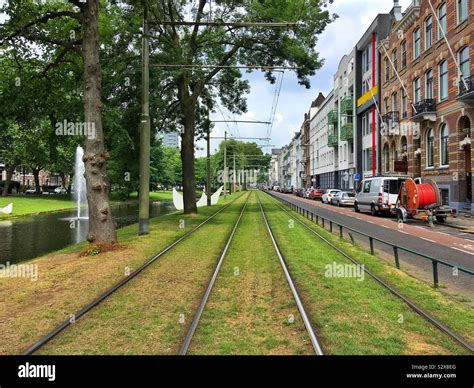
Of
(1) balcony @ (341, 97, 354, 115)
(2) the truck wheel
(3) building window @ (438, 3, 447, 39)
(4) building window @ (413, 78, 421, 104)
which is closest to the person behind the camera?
(2) the truck wheel

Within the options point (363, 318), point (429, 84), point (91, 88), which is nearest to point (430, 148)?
point (429, 84)

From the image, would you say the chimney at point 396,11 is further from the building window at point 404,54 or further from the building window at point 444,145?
the building window at point 444,145

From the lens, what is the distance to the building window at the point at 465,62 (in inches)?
1056

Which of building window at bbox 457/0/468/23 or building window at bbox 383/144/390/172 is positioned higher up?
building window at bbox 457/0/468/23

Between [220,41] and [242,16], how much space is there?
5.81ft

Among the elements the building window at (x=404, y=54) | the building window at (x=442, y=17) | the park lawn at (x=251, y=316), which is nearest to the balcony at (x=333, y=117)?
the building window at (x=404, y=54)

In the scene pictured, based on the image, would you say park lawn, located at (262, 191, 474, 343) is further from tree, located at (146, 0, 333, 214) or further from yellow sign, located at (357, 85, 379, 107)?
yellow sign, located at (357, 85, 379, 107)

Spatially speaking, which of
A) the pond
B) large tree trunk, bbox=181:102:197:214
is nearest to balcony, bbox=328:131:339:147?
large tree trunk, bbox=181:102:197:214

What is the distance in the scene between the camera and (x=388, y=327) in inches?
232

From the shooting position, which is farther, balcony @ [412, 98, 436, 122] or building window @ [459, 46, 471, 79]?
balcony @ [412, 98, 436, 122]

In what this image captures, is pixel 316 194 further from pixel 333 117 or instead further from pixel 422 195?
pixel 422 195

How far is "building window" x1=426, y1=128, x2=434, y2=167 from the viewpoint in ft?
106

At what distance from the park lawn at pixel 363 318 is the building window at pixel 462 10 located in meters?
24.0

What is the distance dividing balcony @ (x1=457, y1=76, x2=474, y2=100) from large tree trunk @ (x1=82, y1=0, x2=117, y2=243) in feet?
68.3
